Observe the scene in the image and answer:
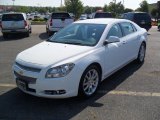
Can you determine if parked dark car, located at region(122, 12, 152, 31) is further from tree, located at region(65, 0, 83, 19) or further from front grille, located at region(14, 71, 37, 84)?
tree, located at region(65, 0, 83, 19)

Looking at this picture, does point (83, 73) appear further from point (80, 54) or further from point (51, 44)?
point (51, 44)

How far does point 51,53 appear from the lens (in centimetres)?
579

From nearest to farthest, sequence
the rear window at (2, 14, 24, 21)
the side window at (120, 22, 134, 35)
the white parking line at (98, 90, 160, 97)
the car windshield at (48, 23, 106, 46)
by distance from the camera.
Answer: the white parking line at (98, 90, 160, 97)
the car windshield at (48, 23, 106, 46)
the side window at (120, 22, 134, 35)
the rear window at (2, 14, 24, 21)

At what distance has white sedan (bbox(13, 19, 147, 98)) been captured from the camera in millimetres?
5223

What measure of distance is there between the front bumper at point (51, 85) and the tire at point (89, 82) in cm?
16

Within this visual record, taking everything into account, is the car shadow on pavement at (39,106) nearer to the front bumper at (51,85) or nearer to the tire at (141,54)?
the front bumper at (51,85)

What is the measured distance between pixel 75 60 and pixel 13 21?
13.7m

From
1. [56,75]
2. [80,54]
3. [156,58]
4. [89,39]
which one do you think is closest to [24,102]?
[56,75]

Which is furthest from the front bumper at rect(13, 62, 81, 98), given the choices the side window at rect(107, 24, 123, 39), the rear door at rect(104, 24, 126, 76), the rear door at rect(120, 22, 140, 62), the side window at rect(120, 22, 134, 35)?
the side window at rect(120, 22, 134, 35)

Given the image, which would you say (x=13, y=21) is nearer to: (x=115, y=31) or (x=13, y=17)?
(x=13, y=17)

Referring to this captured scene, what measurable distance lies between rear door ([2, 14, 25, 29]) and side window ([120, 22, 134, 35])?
439 inches

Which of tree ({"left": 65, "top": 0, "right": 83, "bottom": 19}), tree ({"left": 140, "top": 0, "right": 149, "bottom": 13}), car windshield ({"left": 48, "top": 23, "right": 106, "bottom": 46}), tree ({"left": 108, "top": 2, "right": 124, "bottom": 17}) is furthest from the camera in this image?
tree ({"left": 140, "top": 0, "right": 149, "bottom": 13})

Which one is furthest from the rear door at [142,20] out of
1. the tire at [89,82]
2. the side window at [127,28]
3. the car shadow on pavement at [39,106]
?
the tire at [89,82]

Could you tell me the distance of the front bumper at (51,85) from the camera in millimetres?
5180
